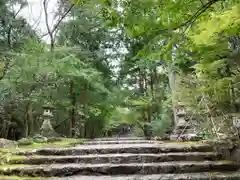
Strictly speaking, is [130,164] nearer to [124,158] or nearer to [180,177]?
[124,158]

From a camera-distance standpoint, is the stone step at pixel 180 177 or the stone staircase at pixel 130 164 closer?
the stone step at pixel 180 177

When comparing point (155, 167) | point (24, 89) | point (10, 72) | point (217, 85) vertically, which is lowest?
point (155, 167)

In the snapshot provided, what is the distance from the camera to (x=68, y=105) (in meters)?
9.05

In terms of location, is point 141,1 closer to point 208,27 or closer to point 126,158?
point 208,27

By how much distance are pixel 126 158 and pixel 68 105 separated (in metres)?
5.54

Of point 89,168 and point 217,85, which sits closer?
point 89,168

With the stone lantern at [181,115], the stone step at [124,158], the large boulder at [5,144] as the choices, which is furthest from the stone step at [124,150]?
the stone lantern at [181,115]

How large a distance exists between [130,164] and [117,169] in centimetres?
21

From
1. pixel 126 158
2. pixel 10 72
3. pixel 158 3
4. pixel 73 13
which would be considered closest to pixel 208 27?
pixel 158 3

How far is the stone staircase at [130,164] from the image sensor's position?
132 inches

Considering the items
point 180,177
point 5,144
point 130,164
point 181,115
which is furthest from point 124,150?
point 181,115

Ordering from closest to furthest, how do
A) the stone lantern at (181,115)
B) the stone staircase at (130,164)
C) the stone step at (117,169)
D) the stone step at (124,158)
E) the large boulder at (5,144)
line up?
the stone staircase at (130,164) < the stone step at (117,169) < the stone step at (124,158) < the large boulder at (5,144) < the stone lantern at (181,115)

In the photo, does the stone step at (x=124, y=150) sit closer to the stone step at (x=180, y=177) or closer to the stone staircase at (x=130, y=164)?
the stone staircase at (x=130, y=164)

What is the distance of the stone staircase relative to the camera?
132 inches
